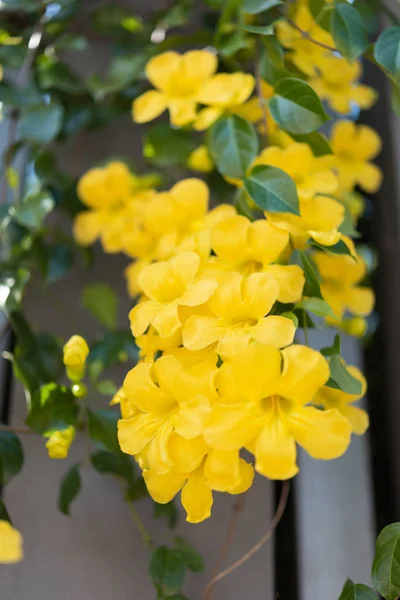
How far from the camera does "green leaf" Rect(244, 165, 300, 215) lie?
1.59 ft

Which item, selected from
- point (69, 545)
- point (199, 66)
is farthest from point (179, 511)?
point (199, 66)

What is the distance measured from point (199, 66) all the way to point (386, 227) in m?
0.48

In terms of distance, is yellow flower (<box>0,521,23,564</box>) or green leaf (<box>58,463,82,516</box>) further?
green leaf (<box>58,463,82,516</box>)

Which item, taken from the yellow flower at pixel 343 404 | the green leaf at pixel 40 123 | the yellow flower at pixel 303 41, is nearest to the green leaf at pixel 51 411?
the yellow flower at pixel 343 404

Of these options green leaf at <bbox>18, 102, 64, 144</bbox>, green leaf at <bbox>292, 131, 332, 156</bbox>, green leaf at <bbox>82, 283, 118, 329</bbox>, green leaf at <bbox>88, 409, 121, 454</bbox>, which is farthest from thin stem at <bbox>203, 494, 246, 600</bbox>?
green leaf at <bbox>18, 102, 64, 144</bbox>

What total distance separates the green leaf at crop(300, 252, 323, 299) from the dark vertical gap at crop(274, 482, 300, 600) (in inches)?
14.7

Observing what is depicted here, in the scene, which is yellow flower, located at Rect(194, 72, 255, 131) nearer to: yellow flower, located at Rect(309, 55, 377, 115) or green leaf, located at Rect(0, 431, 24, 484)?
yellow flower, located at Rect(309, 55, 377, 115)

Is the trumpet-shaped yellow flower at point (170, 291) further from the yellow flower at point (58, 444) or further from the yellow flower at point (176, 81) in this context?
the yellow flower at point (176, 81)

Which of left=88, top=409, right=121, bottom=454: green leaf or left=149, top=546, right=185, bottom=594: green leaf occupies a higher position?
left=88, top=409, right=121, bottom=454: green leaf

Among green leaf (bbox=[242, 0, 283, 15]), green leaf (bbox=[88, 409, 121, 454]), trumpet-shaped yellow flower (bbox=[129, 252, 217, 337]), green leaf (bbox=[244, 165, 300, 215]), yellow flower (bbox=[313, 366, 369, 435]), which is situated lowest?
green leaf (bbox=[88, 409, 121, 454])

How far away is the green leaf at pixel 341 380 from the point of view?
17.0 inches

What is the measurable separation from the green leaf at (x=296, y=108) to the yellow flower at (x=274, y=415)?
0.83ft

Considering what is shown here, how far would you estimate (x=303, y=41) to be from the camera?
676mm

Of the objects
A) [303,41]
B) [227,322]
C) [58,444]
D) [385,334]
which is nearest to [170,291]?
[227,322]
